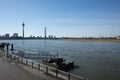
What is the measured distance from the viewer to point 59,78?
20.1m

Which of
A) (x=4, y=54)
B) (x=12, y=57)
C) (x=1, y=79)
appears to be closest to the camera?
(x=1, y=79)

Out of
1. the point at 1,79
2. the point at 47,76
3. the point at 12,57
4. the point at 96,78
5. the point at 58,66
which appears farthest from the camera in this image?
the point at 58,66

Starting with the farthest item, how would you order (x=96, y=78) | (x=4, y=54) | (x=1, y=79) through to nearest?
1. (x=4, y=54)
2. (x=96, y=78)
3. (x=1, y=79)

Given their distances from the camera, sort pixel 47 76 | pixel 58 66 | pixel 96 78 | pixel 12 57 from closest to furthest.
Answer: pixel 47 76, pixel 96 78, pixel 12 57, pixel 58 66

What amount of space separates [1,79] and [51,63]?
86.3 ft

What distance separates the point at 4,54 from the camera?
4450 centimetres

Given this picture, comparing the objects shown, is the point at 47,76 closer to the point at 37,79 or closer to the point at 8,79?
the point at 37,79

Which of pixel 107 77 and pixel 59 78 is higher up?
pixel 59 78

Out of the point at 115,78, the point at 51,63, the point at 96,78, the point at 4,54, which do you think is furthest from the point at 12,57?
the point at 115,78

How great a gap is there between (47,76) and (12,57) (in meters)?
19.2

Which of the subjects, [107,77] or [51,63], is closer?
[107,77]

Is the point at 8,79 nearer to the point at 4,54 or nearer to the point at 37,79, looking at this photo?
the point at 37,79

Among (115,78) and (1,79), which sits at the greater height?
(1,79)

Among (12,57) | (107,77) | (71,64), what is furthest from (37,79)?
(71,64)
